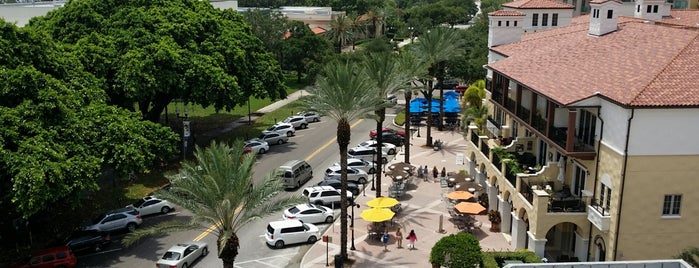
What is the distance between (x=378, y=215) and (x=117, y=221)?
50.4ft

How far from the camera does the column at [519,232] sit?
3391 centimetres

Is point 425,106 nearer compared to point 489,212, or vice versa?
point 489,212

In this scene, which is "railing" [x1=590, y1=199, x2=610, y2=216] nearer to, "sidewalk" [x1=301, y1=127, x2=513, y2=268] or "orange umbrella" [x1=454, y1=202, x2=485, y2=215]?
"sidewalk" [x1=301, y1=127, x2=513, y2=268]

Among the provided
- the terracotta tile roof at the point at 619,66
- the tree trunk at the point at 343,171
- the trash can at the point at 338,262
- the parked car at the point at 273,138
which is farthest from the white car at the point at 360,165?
the trash can at the point at 338,262

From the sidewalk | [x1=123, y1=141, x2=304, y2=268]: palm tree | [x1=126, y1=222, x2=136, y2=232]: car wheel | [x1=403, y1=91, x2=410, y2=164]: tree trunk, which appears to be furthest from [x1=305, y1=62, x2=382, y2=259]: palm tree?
[x1=403, y1=91, x2=410, y2=164]: tree trunk

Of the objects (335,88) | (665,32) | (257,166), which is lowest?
(257,166)

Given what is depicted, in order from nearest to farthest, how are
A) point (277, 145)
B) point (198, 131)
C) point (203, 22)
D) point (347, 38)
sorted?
point (203, 22) < point (277, 145) < point (198, 131) < point (347, 38)

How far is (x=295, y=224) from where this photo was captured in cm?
3716

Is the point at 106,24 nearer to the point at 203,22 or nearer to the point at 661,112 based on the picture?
the point at 203,22

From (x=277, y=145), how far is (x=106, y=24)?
17.9 m

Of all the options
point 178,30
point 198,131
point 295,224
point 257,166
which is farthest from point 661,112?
point 198,131

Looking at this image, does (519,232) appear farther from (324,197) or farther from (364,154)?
(364,154)

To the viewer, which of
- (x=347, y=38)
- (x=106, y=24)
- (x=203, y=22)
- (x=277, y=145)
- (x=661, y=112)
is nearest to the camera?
(x=661, y=112)

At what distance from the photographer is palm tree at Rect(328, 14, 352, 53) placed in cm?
11544
